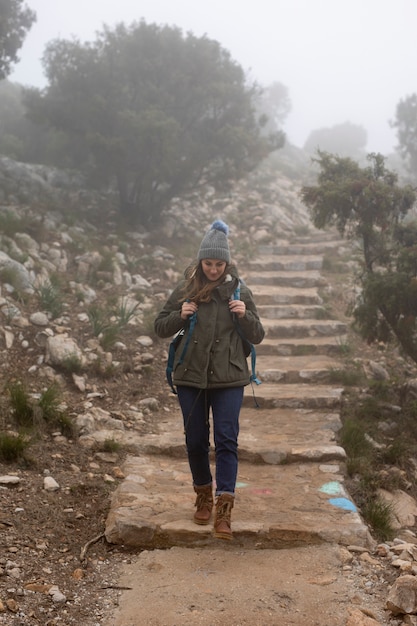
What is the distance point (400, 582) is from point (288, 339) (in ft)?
21.1

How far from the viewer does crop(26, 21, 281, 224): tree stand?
11609mm

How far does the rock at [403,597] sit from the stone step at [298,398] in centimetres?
365

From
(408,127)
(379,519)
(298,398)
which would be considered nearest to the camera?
(379,519)

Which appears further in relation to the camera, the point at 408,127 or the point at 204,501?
the point at 408,127

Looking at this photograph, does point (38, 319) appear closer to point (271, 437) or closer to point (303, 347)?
point (271, 437)

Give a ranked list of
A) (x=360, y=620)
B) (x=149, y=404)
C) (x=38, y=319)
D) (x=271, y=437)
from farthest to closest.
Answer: (x=38, y=319) < (x=149, y=404) < (x=271, y=437) < (x=360, y=620)

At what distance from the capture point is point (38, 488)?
13.0ft

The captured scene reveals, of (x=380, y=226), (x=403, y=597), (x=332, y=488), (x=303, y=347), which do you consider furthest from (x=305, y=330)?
(x=403, y=597)

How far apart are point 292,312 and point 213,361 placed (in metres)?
6.76

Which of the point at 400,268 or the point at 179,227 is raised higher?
the point at 179,227

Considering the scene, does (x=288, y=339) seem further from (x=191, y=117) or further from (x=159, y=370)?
(x=191, y=117)

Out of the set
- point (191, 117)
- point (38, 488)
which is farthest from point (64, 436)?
point (191, 117)

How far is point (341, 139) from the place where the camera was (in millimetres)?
50625

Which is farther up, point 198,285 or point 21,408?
point 198,285
